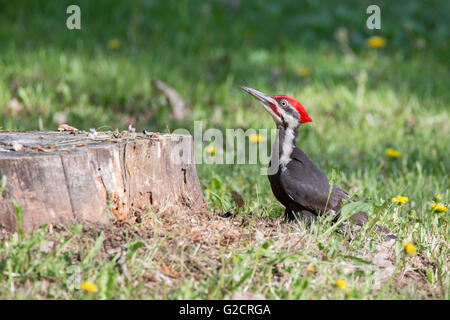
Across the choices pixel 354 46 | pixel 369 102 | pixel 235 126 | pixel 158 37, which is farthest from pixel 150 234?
pixel 354 46

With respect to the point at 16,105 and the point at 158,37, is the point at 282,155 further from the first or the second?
the point at 158,37

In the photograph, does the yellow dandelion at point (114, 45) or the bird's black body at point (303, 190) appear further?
the yellow dandelion at point (114, 45)

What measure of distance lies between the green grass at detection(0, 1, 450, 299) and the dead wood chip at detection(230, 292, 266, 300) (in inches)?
1.8

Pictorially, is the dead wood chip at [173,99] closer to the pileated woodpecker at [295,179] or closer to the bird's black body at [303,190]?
the pileated woodpecker at [295,179]

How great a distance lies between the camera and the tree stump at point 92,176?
10.7 ft

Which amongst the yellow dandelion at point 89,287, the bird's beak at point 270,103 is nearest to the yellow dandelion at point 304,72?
the bird's beak at point 270,103

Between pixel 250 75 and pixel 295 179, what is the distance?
4212 millimetres

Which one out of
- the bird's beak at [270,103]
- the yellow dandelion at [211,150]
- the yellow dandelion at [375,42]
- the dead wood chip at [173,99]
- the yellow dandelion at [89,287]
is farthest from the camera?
the yellow dandelion at [375,42]

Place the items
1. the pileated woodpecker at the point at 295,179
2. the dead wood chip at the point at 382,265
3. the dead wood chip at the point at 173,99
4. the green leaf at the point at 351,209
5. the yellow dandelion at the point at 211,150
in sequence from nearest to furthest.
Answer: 1. the dead wood chip at the point at 382,265
2. the green leaf at the point at 351,209
3. the pileated woodpecker at the point at 295,179
4. the yellow dandelion at the point at 211,150
5. the dead wood chip at the point at 173,99

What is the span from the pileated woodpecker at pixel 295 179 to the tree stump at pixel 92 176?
0.63m

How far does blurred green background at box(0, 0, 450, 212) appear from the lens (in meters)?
6.18

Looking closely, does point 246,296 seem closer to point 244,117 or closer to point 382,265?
point 382,265

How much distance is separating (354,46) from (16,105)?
5.48 metres

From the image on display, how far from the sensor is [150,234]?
3457 mm
